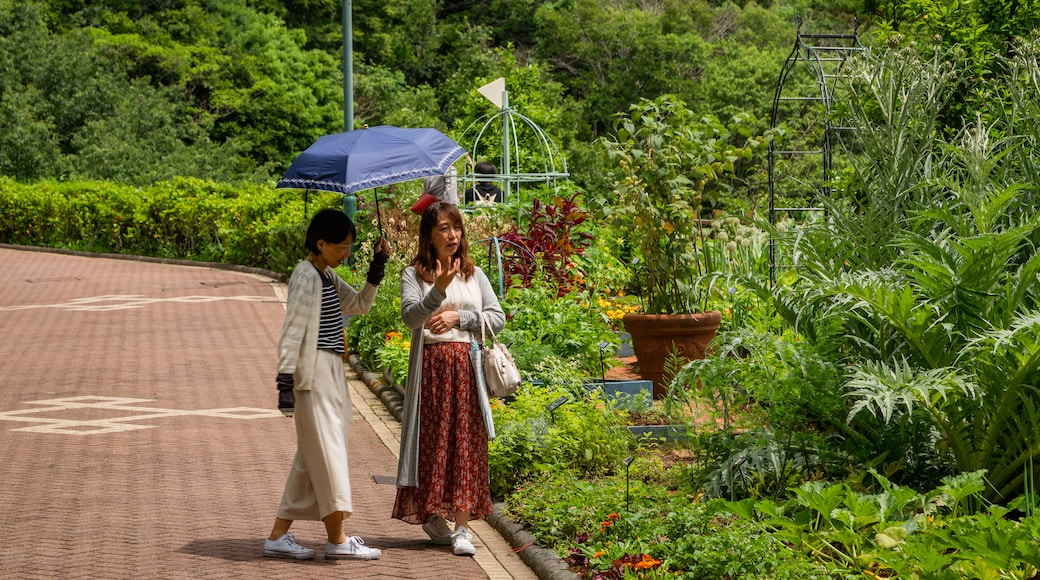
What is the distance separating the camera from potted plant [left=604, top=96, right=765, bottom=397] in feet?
33.0

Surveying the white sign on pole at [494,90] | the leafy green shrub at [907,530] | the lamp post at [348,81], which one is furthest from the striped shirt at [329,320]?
the white sign on pole at [494,90]

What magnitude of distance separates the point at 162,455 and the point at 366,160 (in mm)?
2649

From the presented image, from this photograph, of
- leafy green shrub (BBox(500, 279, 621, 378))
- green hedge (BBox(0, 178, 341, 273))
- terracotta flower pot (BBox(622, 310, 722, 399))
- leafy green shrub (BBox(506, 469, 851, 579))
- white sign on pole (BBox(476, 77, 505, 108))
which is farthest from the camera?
green hedge (BBox(0, 178, 341, 273))

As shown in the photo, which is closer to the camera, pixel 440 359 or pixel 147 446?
pixel 440 359

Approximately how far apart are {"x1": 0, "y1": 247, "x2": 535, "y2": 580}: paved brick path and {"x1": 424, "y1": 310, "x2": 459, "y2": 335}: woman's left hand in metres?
1.16

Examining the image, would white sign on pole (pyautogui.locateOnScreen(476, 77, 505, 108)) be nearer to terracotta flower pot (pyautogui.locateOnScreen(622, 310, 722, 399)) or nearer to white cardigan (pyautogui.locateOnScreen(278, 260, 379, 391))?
terracotta flower pot (pyautogui.locateOnScreen(622, 310, 722, 399))

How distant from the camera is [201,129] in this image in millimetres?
36375

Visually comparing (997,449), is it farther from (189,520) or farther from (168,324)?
(168,324)

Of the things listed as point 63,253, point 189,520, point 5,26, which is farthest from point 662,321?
point 5,26

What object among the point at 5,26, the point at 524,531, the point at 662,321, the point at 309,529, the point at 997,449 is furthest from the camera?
the point at 5,26

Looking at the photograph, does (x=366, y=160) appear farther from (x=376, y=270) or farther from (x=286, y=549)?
(x=286, y=549)

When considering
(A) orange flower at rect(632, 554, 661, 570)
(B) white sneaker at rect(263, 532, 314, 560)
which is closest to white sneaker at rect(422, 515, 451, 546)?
(B) white sneaker at rect(263, 532, 314, 560)

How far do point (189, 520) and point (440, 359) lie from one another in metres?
1.84

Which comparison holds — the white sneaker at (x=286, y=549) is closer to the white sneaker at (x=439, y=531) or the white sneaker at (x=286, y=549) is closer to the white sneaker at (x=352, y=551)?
the white sneaker at (x=352, y=551)
